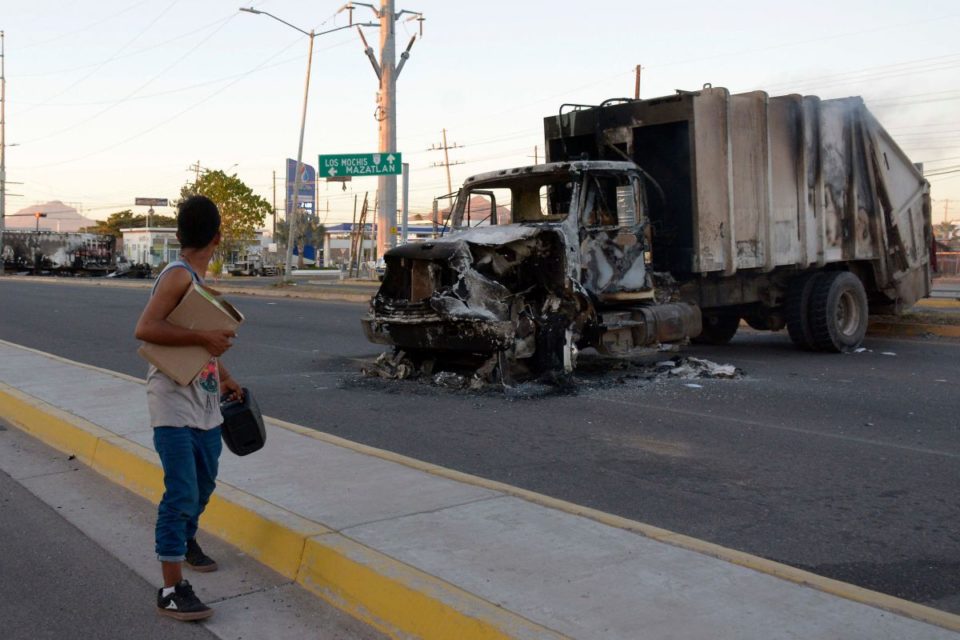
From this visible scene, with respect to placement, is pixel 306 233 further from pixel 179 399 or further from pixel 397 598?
pixel 397 598

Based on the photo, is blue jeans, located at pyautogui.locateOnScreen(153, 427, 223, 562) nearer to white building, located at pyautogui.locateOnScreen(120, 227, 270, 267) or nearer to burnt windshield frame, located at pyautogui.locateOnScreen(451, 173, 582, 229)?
burnt windshield frame, located at pyautogui.locateOnScreen(451, 173, 582, 229)

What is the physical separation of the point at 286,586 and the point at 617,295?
284 inches

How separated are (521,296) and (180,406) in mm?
6328

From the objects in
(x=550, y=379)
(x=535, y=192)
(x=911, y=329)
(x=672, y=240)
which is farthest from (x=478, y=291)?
(x=911, y=329)

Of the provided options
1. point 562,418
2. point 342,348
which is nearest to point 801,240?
point 562,418

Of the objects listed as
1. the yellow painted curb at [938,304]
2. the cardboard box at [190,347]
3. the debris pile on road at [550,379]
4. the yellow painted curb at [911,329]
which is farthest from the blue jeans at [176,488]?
the yellow painted curb at [938,304]

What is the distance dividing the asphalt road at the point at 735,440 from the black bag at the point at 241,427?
7.22 feet

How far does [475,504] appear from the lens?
5.22m

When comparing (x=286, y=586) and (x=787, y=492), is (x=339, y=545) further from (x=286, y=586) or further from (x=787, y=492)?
(x=787, y=492)

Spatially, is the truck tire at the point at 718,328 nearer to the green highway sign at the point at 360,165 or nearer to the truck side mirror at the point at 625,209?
the truck side mirror at the point at 625,209

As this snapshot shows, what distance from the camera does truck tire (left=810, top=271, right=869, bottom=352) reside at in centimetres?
1303

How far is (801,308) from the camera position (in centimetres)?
1320

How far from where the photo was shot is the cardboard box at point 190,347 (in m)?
3.97

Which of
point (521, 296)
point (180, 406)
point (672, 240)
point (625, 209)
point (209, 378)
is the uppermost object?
point (625, 209)
